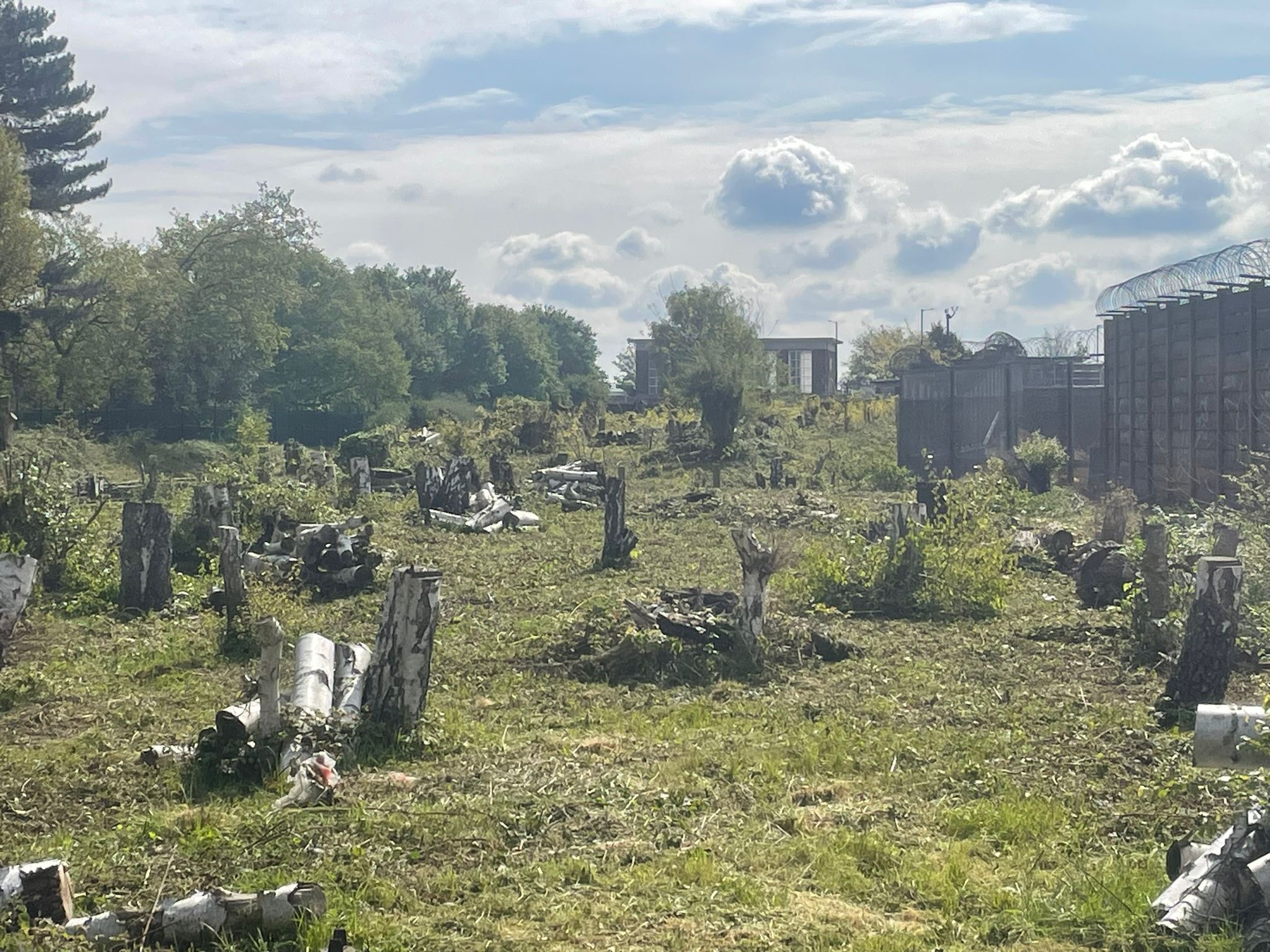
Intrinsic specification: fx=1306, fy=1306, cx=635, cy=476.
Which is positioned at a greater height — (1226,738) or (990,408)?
(990,408)

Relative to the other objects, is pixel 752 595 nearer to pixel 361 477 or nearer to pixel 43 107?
pixel 361 477

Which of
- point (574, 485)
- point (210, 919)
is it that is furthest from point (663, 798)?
point (574, 485)

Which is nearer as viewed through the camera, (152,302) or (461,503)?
(461,503)

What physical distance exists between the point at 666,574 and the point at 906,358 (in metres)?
29.1

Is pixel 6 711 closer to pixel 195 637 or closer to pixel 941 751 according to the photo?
pixel 195 637

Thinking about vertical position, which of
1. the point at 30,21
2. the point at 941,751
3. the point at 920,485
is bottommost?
the point at 941,751

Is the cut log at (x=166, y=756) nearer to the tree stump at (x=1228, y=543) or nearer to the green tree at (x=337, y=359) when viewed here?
the tree stump at (x=1228, y=543)

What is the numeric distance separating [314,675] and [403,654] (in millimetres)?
663

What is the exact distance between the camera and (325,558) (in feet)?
46.9

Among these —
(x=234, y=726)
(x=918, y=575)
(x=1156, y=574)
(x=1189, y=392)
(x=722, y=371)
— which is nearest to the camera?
(x=234, y=726)

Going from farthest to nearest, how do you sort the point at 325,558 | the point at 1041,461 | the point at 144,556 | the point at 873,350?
the point at 873,350
the point at 1041,461
the point at 325,558
the point at 144,556

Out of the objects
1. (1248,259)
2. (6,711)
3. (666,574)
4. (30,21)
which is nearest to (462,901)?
(6,711)

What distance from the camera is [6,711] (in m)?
8.87

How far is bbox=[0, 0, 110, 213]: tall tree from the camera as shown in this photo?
122 feet
